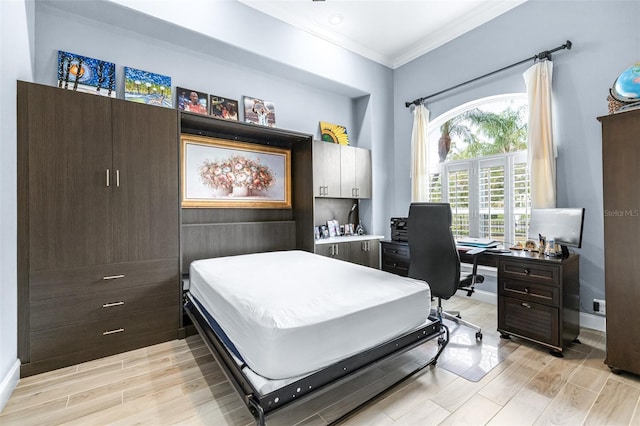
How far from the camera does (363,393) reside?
71.1 inches

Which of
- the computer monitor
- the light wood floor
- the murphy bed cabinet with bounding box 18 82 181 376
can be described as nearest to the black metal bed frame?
the light wood floor

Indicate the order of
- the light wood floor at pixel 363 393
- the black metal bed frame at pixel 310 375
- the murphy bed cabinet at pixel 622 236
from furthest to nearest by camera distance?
the murphy bed cabinet at pixel 622 236 < the light wood floor at pixel 363 393 < the black metal bed frame at pixel 310 375

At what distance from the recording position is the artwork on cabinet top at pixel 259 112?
3.52 metres

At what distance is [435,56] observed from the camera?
Answer: 405cm

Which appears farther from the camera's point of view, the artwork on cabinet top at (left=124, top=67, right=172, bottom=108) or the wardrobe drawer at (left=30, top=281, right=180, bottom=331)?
the artwork on cabinet top at (left=124, top=67, right=172, bottom=108)

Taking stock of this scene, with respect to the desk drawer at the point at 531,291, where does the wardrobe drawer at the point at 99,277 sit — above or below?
above

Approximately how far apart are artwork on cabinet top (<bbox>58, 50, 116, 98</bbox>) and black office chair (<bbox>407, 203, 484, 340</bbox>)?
10.2ft

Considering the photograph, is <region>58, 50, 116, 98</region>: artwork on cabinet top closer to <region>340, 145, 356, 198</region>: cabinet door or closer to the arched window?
<region>340, 145, 356, 198</region>: cabinet door

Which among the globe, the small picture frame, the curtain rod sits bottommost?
the small picture frame

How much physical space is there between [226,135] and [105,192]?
1.43 metres

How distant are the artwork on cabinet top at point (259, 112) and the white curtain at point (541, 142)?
2.93 meters

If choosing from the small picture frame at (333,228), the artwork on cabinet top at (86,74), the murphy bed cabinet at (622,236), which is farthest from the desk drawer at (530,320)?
the artwork on cabinet top at (86,74)

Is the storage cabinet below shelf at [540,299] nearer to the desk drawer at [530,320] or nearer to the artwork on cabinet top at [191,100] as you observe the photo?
the desk drawer at [530,320]

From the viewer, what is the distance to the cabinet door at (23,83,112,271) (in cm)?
207
